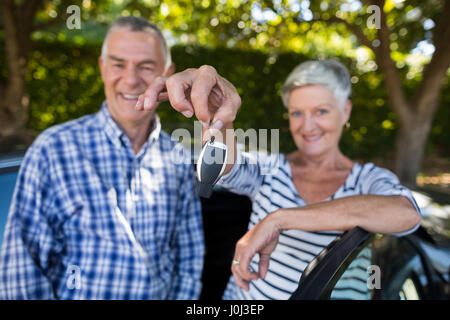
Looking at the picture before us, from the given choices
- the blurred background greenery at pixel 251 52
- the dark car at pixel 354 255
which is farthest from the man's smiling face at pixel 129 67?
the blurred background greenery at pixel 251 52

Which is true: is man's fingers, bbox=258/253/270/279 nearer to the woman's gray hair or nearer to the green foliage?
the woman's gray hair

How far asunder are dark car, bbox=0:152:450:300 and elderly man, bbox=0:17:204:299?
8.7 inches

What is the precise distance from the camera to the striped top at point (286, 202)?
154cm

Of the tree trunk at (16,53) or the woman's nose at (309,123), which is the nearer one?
the woman's nose at (309,123)

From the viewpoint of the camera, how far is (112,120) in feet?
6.42

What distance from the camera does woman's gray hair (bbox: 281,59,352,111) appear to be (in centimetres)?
184

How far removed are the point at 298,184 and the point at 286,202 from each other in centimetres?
15

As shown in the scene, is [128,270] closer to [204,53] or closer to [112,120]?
[112,120]

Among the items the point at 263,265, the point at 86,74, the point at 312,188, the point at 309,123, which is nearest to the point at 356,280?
the point at 263,265

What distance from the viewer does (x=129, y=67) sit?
1.85 meters

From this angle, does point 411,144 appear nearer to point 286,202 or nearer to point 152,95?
point 286,202

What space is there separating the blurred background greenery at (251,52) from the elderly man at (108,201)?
2.09 m

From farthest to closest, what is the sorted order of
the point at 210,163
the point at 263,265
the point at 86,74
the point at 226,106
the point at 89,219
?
1. the point at 86,74
2. the point at 89,219
3. the point at 263,265
4. the point at 226,106
5. the point at 210,163

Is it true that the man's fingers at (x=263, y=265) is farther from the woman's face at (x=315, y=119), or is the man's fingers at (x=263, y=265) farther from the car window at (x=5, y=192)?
the car window at (x=5, y=192)
